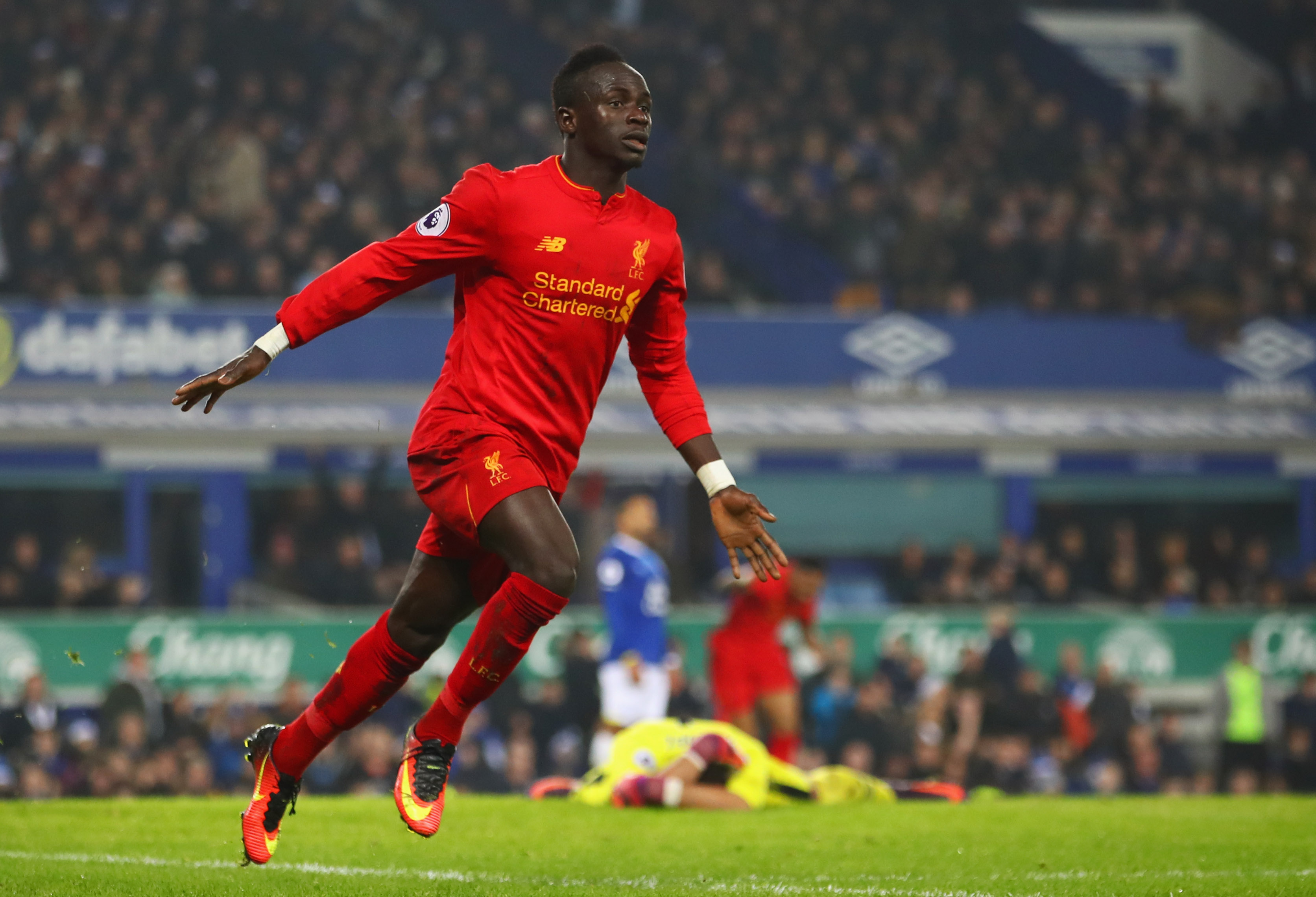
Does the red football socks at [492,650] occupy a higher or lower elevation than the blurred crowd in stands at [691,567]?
higher

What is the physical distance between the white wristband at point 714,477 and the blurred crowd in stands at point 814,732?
25.3ft

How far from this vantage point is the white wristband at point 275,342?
505 centimetres

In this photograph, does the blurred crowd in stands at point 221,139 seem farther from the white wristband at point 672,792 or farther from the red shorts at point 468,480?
the red shorts at point 468,480

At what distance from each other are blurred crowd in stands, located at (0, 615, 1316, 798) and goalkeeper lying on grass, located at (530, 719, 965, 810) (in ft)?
13.2

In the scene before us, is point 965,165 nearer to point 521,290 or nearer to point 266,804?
point 521,290

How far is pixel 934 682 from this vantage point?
16.3m

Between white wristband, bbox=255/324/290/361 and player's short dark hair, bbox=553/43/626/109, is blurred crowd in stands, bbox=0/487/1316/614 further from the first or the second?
player's short dark hair, bbox=553/43/626/109

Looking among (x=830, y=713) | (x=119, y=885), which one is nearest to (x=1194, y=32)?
(x=830, y=713)

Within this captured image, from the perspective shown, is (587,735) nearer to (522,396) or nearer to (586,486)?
(586,486)

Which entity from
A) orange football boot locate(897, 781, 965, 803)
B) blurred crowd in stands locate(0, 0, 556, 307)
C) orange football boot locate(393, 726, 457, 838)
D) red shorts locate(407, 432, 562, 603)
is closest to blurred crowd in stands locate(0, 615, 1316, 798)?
orange football boot locate(897, 781, 965, 803)

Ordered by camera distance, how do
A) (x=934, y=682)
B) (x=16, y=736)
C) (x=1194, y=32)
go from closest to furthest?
(x=16, y=736)
(x=934, y=682)
(x=1194, y=32)

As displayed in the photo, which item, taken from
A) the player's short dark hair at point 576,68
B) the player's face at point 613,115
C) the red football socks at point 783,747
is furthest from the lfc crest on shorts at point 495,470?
the red football socks at point 783,747

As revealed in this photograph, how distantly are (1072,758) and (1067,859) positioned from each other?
366 inches

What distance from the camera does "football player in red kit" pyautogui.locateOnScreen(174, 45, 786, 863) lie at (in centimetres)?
519
